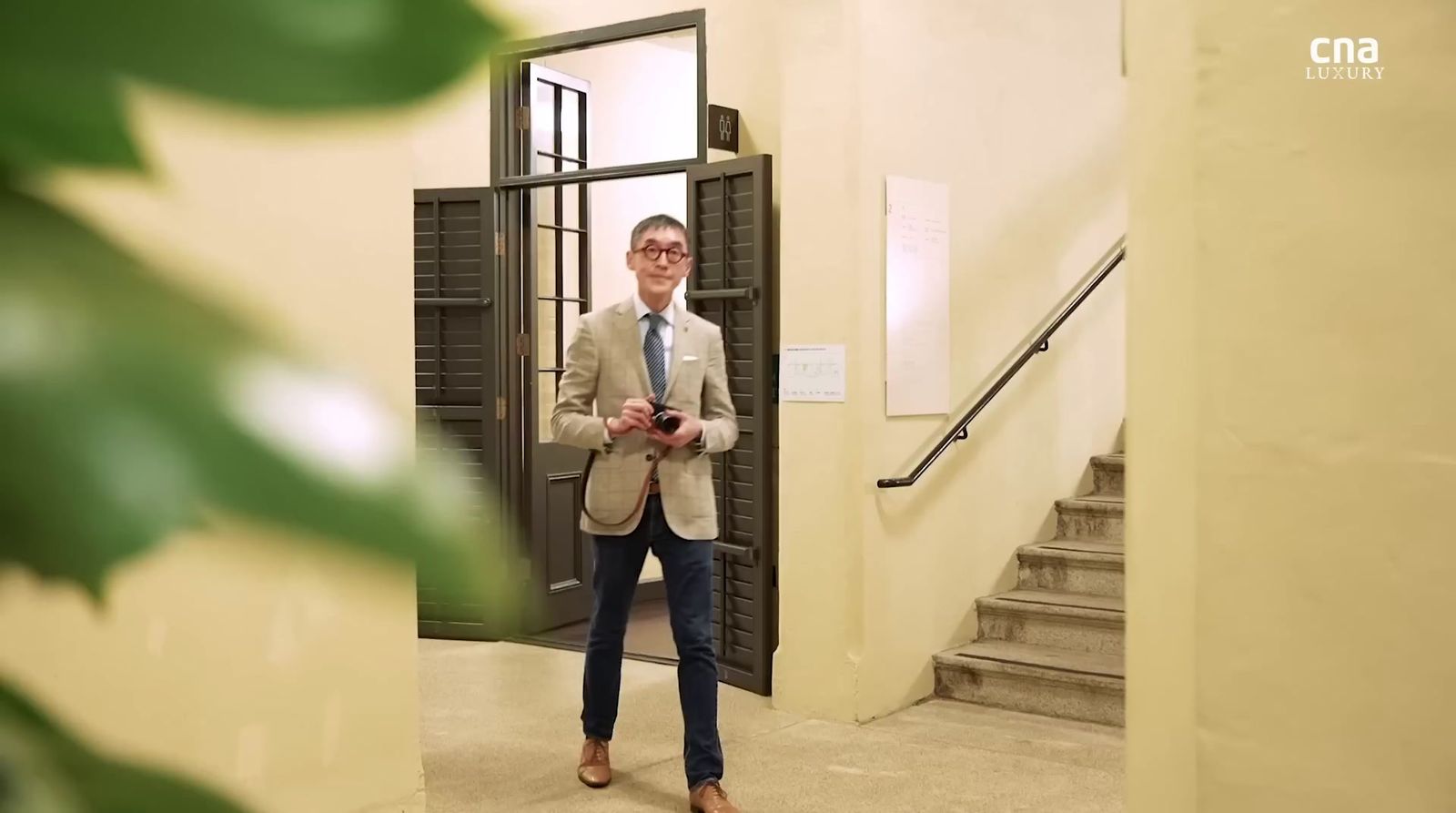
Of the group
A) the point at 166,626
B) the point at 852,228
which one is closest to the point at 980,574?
the point at 852,228

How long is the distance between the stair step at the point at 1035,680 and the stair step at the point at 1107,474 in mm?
1044

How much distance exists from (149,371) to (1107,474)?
5.59 meters

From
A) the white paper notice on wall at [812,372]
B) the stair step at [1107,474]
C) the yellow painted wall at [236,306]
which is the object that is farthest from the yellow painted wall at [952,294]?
the yellow painted wall at [236,306]

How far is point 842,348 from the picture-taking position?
168 inches

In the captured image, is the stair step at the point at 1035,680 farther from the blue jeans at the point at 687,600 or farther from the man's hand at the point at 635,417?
Answer: the man's hand at the point at 635,417

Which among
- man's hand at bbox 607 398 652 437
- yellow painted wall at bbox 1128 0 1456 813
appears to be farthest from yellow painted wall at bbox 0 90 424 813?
man's hand at bbox 607 398 652 437

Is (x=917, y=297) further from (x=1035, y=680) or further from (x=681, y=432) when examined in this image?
(x=681, y=432)

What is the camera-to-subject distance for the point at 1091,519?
5.21m

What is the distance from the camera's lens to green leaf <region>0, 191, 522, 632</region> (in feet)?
0.46

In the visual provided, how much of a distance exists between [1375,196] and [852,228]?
2.73 metres

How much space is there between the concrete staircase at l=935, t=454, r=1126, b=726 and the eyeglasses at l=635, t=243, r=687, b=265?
207 cm

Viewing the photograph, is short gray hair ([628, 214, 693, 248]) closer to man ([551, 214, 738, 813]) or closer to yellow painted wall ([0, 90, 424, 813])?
man ([551, 214, 738, 813])

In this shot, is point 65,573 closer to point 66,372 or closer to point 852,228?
point 66,372

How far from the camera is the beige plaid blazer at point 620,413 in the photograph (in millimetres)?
3168
